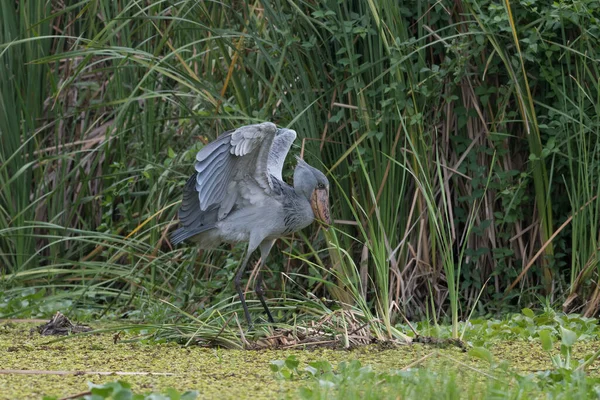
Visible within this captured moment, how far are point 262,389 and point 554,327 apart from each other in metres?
1.48

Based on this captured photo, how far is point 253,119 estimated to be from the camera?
4215 mm

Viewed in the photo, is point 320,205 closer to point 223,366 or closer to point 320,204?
point 320,204

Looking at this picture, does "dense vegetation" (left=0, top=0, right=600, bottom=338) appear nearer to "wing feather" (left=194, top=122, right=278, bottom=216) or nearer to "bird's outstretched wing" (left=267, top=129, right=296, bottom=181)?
"bird's outstretched wing" (left=267, top=129, right=296, bottom=181)

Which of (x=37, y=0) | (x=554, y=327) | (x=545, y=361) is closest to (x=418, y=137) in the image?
(x=554, y=327)

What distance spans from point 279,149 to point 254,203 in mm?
261

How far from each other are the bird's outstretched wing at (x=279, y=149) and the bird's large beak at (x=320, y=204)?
0.78 feet

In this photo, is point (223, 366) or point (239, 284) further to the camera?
point (239, 284)

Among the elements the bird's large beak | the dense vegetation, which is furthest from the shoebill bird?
the dense vegetation

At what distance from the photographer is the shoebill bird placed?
4102 millimetres

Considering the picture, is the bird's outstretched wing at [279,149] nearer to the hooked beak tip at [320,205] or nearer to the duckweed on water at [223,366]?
the hooked beak tip at [320,205]

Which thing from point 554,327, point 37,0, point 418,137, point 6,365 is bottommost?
point 554,327

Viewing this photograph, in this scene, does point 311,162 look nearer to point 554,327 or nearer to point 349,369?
point 554,327

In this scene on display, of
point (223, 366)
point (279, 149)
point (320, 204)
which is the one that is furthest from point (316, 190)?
point (223, 366)

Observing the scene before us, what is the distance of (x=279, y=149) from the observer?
429cm
